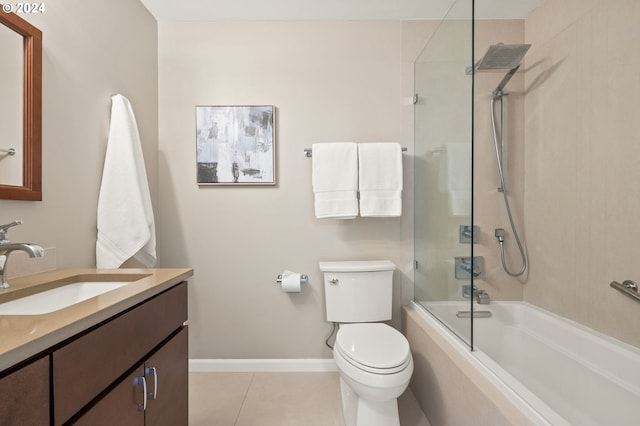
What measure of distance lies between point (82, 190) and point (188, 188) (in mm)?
646

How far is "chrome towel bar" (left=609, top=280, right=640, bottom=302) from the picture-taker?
1.24 m

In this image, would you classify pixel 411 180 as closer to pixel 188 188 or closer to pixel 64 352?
pixel 188 188

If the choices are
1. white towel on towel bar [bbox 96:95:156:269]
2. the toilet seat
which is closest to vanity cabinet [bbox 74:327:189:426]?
white towel on towel bar [bbox 96:95:156:269]

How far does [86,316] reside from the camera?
68 cm

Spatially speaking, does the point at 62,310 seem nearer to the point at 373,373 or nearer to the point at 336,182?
the point at 373,373

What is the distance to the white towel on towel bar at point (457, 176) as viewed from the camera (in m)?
1.35

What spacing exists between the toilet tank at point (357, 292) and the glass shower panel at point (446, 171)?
25 cm

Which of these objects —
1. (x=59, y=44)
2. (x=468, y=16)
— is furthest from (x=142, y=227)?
(x=468, y=16)

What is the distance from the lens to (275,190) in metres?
1.97

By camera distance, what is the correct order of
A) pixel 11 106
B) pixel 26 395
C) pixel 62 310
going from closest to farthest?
pixel 26 395 < pixel 62 310 < pixel 11 106

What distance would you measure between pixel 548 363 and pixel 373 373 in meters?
0.87

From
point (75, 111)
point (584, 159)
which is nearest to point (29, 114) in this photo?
point (75, 111)

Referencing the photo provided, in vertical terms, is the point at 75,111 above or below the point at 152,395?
above

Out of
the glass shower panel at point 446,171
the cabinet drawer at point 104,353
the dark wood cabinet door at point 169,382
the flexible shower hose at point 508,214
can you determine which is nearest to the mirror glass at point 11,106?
the cabinet drawer at point 104,353
